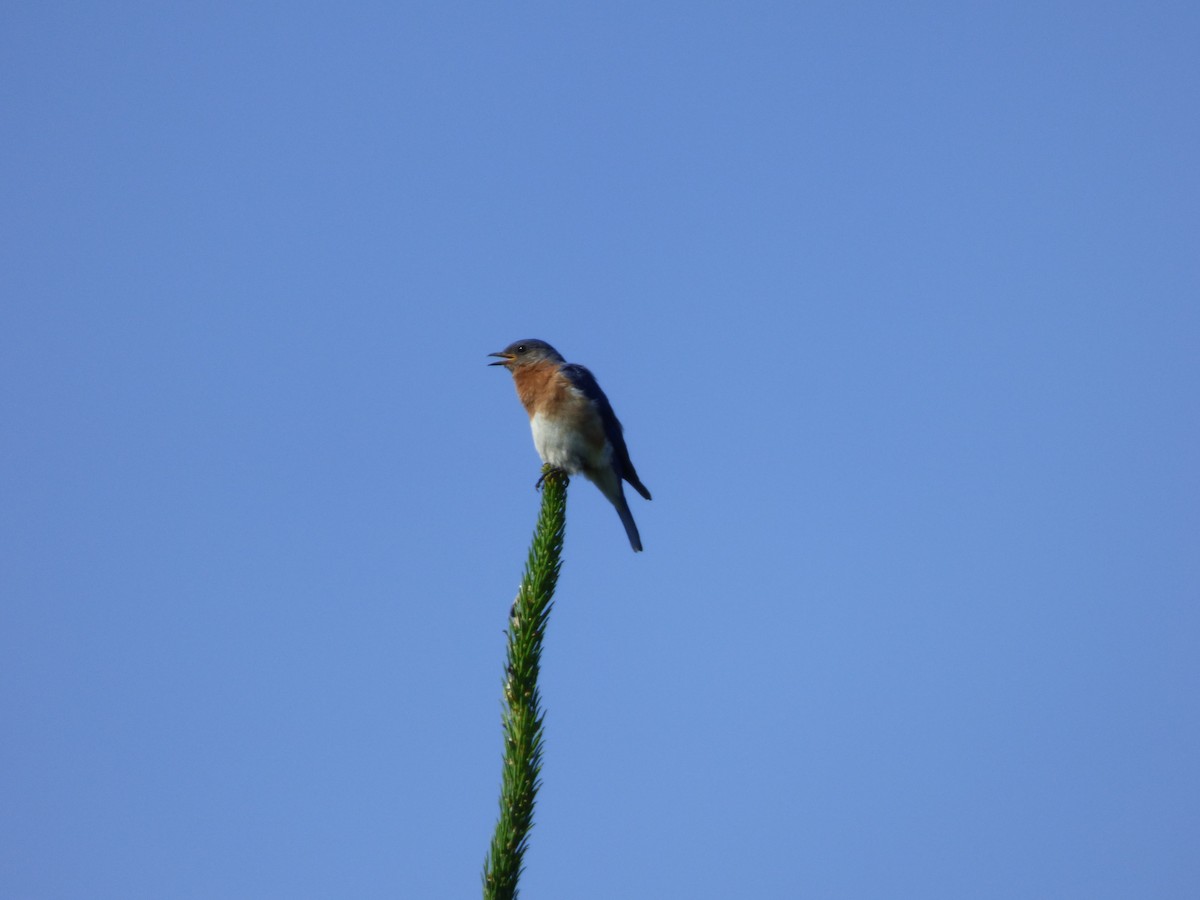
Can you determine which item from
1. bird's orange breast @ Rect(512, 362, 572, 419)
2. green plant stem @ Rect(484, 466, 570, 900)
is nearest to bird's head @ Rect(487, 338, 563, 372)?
bird's orange breast @ Rect(512, 362, 572, 419)

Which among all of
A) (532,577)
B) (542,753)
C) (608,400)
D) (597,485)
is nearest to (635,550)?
(597,485)

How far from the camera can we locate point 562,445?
30.8 ft

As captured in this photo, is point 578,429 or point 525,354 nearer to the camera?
point 578,429

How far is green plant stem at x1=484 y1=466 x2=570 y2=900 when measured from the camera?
335 cm

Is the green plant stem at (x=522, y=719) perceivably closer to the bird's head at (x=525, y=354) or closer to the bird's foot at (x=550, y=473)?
the bird's foot at (x=550, y=473)

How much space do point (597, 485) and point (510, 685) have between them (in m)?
6.18

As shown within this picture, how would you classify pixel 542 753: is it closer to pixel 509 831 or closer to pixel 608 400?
pixel 509 831

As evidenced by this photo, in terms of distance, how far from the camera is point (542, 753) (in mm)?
3648

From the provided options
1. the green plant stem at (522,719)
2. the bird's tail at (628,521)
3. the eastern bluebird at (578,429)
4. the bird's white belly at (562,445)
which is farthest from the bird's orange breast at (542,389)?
the green plant stem at (522,719)

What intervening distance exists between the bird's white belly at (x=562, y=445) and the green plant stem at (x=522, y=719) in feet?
15.4

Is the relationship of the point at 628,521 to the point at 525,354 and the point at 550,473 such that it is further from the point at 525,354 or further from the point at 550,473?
the point at 550,473

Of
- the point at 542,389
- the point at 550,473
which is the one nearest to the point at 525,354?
the point at 542,389

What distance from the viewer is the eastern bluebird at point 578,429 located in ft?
30.8

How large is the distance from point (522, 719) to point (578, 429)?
19.0 feet
